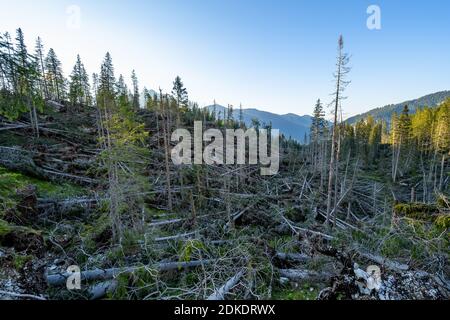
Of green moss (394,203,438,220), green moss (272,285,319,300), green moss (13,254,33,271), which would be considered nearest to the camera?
green moss (13,254,33,271)

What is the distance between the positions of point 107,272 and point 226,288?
11.4 feet

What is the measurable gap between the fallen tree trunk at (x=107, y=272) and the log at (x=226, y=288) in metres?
0.98

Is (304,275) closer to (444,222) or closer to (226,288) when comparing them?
(226,288)

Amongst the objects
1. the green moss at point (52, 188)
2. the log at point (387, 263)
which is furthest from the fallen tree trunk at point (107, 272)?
the green moss at point (52, 188)

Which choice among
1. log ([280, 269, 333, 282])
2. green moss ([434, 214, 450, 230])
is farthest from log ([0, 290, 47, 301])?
green moss ([434, 214, 450, 230])

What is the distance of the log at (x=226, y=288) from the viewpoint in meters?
5.44

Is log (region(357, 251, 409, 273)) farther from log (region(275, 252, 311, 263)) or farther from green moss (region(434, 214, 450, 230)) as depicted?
green moss (region(434, 214, 450, 230))

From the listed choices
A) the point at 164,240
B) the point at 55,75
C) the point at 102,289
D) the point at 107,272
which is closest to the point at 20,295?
the point at 102,289

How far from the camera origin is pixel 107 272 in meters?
6.49

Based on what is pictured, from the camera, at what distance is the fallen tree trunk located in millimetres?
5906

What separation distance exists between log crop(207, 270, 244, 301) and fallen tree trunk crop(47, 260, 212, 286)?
983 mm

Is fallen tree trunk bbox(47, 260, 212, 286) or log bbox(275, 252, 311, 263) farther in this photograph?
log bbox(275, 252, 311, 263)

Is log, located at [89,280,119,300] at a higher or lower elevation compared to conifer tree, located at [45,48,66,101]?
lower

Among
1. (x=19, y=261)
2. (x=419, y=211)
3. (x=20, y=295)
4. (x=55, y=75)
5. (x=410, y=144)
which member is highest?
(x=55, y=75)
